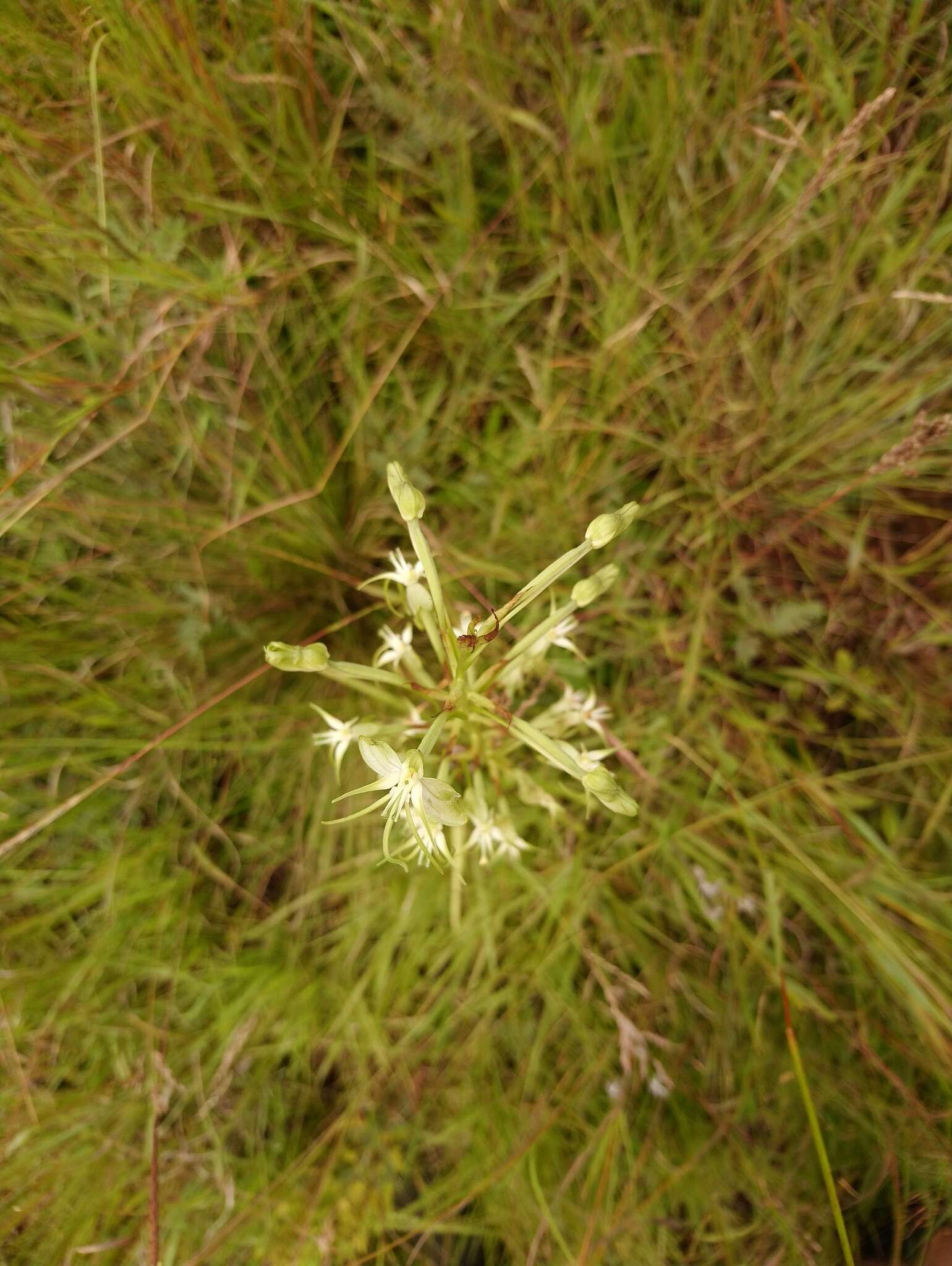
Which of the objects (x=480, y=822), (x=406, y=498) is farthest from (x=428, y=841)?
(x=406, y=498)

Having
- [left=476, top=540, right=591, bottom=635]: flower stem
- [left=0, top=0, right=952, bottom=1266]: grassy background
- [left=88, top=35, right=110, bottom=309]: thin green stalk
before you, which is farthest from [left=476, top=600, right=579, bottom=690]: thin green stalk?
[left=88, top=35, right=110, bottom=309]: thin green stalk

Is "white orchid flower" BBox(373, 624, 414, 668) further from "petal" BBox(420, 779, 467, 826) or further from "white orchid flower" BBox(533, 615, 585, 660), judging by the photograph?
"petal" BBox(420, 779, 467, 826)

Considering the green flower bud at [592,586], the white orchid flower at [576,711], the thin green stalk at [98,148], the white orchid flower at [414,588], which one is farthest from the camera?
the thin green stalk at [98,148]

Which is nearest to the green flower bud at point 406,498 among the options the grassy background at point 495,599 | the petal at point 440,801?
the petal at point 440,801

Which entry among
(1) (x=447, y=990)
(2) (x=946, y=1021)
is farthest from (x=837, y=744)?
(1) (x=447, y=990)

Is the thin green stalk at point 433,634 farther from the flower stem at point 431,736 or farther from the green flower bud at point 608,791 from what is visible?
the green flower bud at point 608,791
